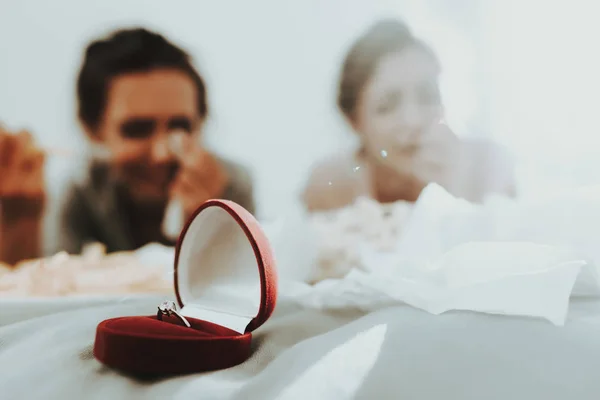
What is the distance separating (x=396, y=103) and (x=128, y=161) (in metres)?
0.55

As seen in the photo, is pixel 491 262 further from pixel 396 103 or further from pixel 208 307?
pixel 396 103

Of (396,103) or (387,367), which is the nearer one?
(387,367)

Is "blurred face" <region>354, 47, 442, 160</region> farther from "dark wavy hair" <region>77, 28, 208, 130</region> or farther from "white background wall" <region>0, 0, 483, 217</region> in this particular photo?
"dark wavy hair" <region>77, 28, 208, 130</region>

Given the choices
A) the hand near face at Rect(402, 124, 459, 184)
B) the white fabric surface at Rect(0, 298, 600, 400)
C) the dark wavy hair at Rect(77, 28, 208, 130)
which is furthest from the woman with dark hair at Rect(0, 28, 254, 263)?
the white fabric surface at Rect(0, 298, 600, 400)

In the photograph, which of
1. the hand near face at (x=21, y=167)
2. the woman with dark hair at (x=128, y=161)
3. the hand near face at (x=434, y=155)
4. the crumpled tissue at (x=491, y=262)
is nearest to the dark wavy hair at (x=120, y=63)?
the woman with dark hair at (x=128, y=161)

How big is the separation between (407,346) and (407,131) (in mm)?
678

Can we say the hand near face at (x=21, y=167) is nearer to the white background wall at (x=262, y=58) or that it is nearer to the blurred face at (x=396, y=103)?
the white background wall at (x=262, y=58)

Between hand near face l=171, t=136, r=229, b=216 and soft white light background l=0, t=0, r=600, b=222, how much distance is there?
4 cm

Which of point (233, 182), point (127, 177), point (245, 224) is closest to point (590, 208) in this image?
point (245, 224)

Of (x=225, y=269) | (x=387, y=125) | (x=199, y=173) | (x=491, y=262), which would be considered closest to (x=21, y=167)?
(x=199, y=173)

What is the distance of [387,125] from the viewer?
0.97 m

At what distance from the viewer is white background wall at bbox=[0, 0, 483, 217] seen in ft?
3.10

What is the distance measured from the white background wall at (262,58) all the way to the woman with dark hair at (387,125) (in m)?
0.03

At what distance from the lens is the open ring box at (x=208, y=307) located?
360 mm
